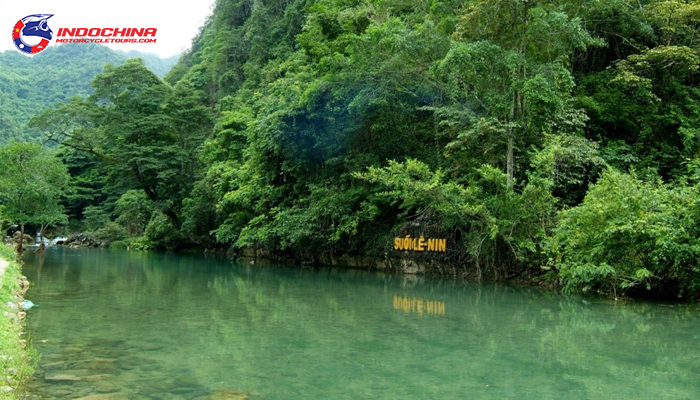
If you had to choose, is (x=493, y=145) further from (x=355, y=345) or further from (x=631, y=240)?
(x=355, y=345)

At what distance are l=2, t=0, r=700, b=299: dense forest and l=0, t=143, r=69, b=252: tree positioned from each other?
758 cm

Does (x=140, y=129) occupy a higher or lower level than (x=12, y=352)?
higher

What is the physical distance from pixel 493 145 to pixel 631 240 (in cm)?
504

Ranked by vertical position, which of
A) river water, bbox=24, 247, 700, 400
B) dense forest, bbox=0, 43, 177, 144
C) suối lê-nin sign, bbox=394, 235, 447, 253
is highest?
dense forest, bbox=0, 43, 177, 144

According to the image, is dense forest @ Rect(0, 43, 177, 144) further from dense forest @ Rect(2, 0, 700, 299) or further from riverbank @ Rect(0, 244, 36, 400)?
riverbank @ Rect(0, 244, 36, 400)

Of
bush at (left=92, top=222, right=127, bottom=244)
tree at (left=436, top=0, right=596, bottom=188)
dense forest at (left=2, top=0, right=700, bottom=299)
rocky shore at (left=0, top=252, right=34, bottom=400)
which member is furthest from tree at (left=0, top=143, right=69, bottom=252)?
tree at (left=436, top=0, right=596, bottom=188)

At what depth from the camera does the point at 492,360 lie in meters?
6.32

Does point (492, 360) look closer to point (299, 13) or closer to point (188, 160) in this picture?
point (188, 160)

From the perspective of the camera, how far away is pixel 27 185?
25438 millimetres

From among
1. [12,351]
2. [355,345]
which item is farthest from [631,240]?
[12,351]

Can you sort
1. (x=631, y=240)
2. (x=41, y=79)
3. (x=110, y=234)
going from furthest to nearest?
(x=41, y=79) < (x=110, y=234) < (x=631, y=240)

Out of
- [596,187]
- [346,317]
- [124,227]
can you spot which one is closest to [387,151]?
[596,187]

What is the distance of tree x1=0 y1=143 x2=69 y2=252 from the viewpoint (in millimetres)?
25312

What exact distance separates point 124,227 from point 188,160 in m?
10.8
